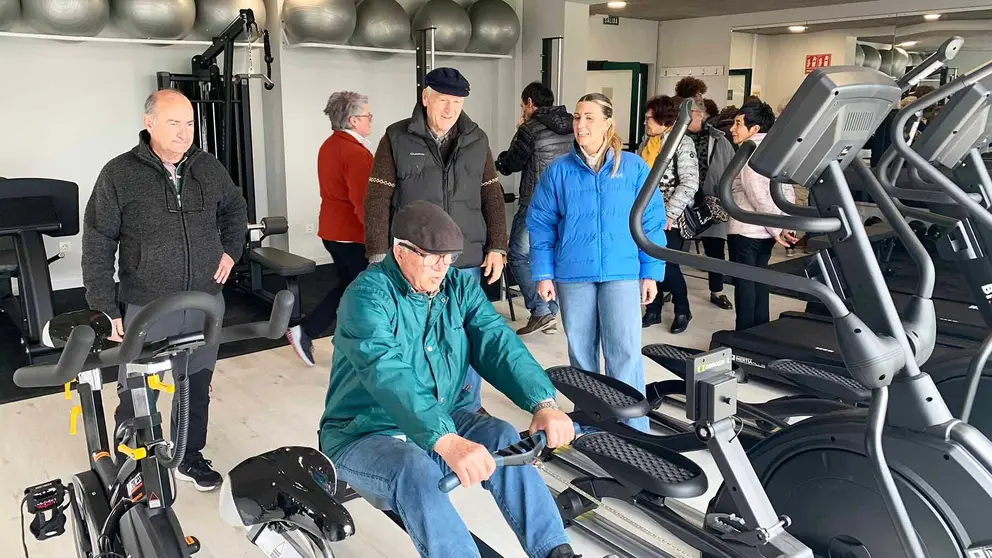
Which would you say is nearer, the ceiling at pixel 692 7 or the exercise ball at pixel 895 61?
the exercise ball at pixel 895 61

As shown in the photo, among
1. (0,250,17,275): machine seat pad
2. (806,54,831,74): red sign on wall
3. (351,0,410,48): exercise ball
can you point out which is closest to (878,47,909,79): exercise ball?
(806,54,831,74): red sign on wall

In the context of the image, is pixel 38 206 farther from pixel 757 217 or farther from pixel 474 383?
pixel 757 217

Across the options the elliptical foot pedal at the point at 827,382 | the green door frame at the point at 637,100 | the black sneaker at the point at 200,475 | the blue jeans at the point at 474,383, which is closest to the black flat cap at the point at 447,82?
the blue jeans at the point at 474,383

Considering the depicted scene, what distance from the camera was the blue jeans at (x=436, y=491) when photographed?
1828 mm

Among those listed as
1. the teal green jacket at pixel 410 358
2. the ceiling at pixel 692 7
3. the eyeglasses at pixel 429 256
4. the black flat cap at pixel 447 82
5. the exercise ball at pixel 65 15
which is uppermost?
the ceiling at pixel 692 7

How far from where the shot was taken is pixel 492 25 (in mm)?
6719

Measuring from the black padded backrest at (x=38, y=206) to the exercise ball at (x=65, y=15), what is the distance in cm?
101

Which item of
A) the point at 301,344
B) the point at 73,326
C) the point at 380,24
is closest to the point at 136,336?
the point at 73,326

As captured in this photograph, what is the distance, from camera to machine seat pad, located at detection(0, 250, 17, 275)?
14.5 feet

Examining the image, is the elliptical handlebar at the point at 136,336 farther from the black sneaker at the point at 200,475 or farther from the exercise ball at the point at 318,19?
the exercise ball at the point at 318,19

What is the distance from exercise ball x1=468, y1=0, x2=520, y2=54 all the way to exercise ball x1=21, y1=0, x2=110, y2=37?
9.32 feet

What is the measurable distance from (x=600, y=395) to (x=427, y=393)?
57 centimetres

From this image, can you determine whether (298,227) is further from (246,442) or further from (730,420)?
(730,420)

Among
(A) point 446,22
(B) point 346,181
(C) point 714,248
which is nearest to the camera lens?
(B) point 346,181
